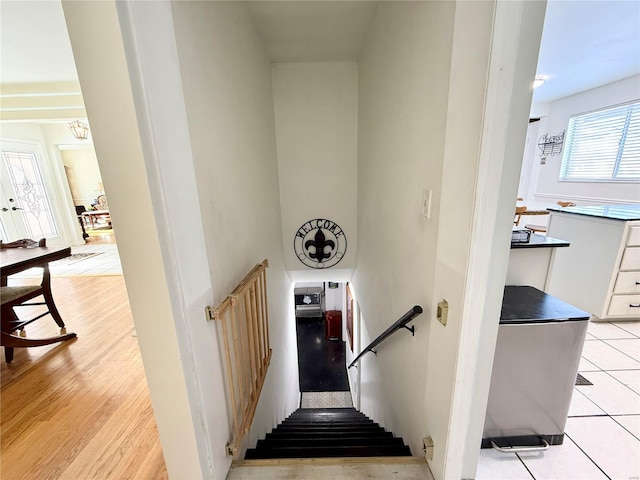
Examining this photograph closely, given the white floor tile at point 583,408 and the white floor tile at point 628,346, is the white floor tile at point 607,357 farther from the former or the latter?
the white floor tile at point 583,408

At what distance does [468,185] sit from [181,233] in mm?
940

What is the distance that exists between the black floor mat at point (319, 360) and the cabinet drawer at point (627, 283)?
411 cm

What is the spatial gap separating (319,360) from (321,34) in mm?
5568

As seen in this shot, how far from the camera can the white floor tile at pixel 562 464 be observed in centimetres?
127

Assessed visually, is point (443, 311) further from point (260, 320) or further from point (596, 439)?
point (596, 439)

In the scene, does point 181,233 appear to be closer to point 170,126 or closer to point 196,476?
point 170,126

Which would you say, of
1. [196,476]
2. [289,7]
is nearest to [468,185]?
[196,476]

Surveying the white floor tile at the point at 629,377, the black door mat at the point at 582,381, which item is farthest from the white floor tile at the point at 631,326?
the black door mat at the point at 582,381

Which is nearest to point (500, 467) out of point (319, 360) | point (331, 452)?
point (331, 452)

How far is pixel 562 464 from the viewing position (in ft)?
4.34

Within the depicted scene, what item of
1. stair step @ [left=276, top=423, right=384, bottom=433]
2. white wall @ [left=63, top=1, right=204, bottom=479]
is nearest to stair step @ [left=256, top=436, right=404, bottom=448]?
stair step @ [left=276, top=423, right=384, bottom=433]

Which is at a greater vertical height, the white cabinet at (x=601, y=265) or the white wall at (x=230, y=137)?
the white wall at (x=230, y=137)

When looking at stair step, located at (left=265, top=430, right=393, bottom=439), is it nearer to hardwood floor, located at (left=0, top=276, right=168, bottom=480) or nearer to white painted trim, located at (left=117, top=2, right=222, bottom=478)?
hardwood floor, located at (left=0, top=276, right=168, bottom=480)

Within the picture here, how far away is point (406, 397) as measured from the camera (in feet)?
4.96
